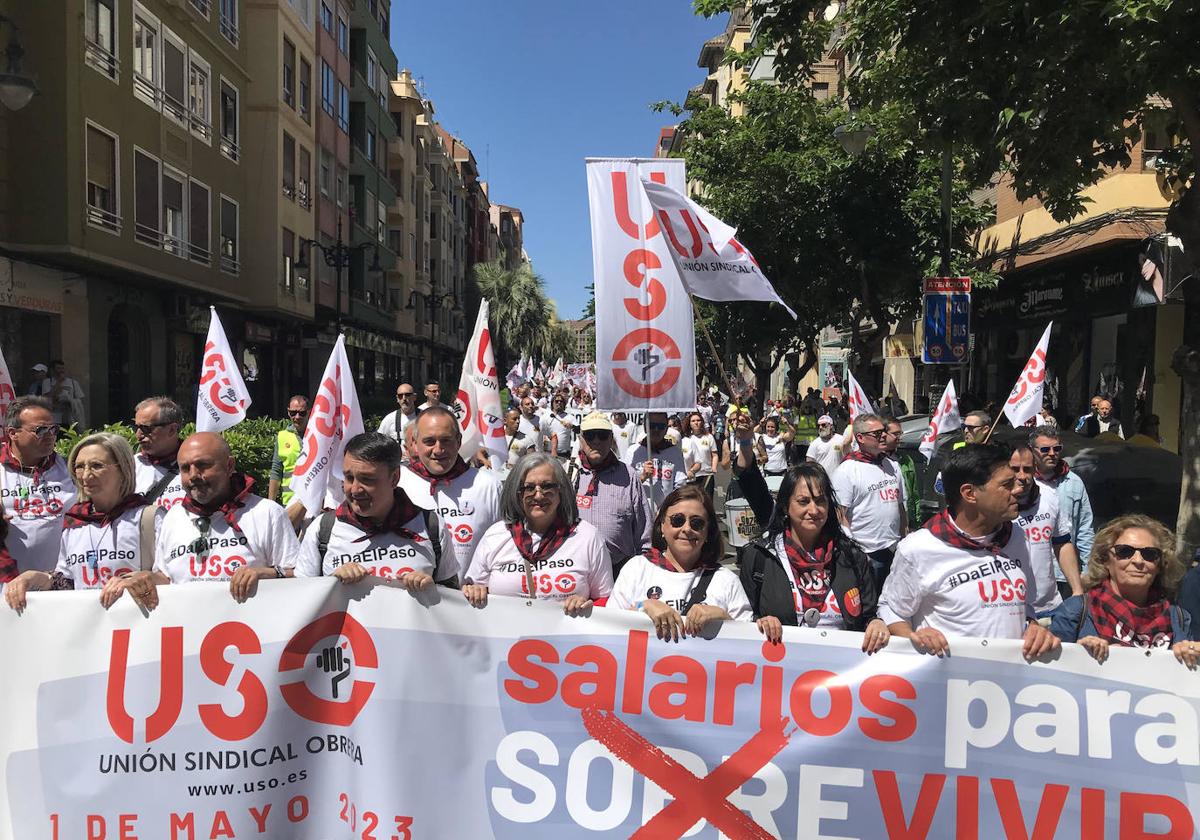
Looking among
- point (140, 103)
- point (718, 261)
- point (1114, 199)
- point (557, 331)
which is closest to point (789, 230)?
point (1114, 199)

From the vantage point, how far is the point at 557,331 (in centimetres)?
7331

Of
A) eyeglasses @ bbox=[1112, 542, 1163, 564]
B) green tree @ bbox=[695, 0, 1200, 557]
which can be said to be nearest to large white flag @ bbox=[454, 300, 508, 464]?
green tree @ bbox=[695, 0, 1200, 557]

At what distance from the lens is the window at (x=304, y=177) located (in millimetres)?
28391

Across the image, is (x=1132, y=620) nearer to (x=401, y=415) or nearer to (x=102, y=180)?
(x=401, y=415)

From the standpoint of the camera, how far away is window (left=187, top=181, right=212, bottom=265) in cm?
2173

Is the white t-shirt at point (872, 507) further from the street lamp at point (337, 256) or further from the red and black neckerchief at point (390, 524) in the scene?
the street lamp at point (337, 256)

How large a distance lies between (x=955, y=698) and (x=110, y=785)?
2970mm

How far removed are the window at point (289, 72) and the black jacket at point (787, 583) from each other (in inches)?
1042

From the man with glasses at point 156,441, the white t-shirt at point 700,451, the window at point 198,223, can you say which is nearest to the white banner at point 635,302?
the man with glasses at point 156,441

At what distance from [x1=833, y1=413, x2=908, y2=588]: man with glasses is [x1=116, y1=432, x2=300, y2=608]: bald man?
4071mm

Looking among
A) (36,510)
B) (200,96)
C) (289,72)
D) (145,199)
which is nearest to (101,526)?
(36,510)

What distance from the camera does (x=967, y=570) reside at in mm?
3494

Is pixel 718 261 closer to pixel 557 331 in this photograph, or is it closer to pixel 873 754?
pixel 873 754

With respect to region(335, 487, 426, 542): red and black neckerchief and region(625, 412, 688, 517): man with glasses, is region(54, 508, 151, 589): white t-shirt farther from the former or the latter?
region(625, 412, 688, 517): man with glasses
